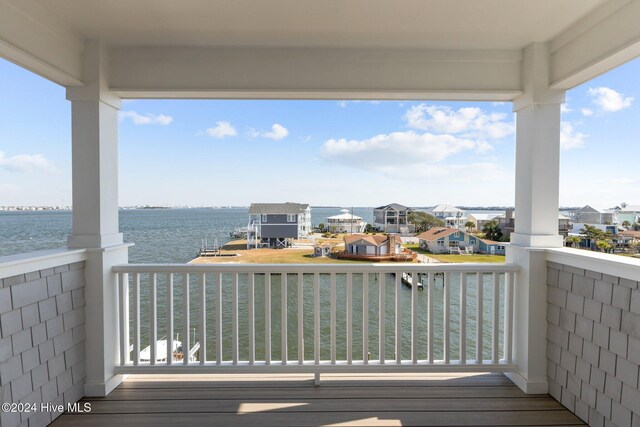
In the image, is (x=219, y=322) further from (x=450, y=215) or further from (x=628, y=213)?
(x=628, y=213)

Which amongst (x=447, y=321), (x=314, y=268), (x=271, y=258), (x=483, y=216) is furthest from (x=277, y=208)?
(x=483, y=216)

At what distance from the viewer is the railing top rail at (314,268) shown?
2445mm

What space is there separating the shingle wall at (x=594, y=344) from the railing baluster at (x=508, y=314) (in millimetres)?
230

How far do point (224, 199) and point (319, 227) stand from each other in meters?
1.19

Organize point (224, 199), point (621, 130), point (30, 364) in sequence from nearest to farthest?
point (30, 364), point (621, 130), point (224, 199)

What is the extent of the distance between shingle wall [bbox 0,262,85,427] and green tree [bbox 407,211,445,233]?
8.12 ft

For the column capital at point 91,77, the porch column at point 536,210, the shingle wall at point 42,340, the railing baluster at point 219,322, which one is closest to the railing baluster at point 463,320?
the porch column at point 536,210

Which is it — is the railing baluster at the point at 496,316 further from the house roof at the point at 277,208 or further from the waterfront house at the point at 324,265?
the house roof at the point at 277,208

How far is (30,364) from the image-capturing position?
6.11 ft

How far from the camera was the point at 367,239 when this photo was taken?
266 cm

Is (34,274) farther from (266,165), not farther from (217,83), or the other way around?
(266,165)

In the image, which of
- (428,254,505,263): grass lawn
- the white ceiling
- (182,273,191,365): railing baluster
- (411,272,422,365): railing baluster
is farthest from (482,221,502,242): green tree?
(182,273,191,365): railing baluster

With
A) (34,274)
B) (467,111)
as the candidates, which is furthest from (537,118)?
(34,274)

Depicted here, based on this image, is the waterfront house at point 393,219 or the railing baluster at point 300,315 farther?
the waterfront house at point 393,219
